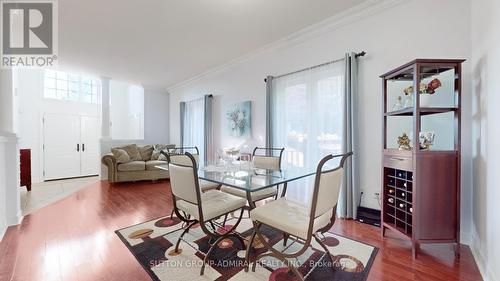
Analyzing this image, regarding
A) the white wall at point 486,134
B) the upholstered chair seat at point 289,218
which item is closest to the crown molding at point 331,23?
the white wall at point 486,134

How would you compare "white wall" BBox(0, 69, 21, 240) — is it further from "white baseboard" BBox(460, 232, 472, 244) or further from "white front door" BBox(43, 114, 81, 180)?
"white baseboard" BBox(460, 232, 472, 244)

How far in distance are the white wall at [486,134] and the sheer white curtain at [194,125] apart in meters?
4.55

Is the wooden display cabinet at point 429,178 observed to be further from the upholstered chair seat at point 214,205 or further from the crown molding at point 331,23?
the upholstered chair seat at point 214,205

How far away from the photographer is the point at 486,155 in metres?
1.69

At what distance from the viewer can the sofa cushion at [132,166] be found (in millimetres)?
5036

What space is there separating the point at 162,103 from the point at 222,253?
6.01 m

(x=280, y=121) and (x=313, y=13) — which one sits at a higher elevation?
(x=313, y=13)

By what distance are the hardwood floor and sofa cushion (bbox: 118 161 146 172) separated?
70.7 inches

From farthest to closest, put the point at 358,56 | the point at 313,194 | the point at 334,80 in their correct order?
the point at 334,80 < the point at 358,56 < the point at 313,194

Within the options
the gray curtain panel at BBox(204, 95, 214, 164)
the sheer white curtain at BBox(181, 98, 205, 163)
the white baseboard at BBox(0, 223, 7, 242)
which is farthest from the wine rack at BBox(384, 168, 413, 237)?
the white baseboard at BBox(0, 223, 7, 242)

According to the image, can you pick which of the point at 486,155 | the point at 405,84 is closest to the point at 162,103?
the point at 405,84

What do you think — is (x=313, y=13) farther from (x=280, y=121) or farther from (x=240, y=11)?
(x=280, y=121)

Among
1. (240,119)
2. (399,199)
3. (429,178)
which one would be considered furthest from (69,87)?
(429,178)

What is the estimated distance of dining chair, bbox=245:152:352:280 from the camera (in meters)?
1.40
